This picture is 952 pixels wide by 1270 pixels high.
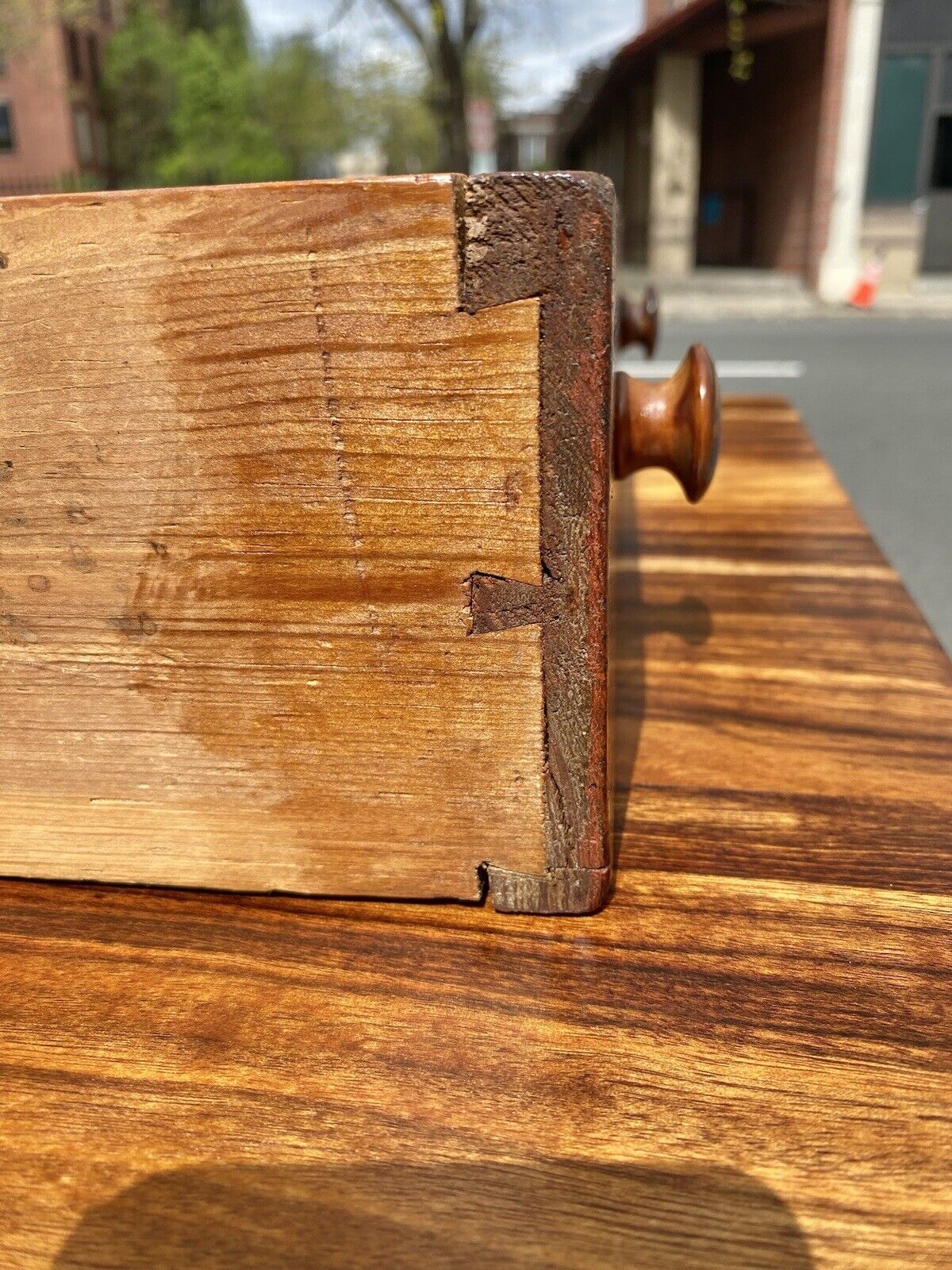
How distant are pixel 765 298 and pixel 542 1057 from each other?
8151 millimetres

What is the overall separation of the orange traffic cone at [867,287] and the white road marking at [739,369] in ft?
11.6

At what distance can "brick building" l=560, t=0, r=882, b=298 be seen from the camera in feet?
24.8

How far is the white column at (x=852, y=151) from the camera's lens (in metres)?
7.29

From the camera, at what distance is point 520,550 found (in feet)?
1.31

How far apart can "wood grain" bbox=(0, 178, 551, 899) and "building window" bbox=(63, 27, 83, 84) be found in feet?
57.2

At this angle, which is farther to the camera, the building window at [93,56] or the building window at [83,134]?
Result: the building window at [93,56]

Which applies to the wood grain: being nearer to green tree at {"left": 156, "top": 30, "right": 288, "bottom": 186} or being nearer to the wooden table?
the wooden table

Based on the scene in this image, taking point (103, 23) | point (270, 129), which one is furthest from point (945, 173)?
point (103, 23)

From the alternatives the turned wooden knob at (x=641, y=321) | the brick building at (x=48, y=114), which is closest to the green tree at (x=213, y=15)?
the brick building at (x=48, y=114)

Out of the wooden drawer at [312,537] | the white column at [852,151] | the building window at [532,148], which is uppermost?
the building window at [532,148]

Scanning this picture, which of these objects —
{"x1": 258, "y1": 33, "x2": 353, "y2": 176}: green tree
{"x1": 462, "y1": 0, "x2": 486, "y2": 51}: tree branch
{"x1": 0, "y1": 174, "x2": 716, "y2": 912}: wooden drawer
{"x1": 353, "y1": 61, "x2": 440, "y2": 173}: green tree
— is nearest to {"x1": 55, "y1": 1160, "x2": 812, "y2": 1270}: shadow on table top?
{"x1": 0, "y1": 174, "x2": 716, "y2": 912}: wooden drawer

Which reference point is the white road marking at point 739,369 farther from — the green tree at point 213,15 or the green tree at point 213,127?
the green tree at point 213,15

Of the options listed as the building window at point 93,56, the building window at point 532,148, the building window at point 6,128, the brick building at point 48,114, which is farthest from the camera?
the building window at point 532,148

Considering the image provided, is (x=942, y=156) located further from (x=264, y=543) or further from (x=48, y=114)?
(x=48, y=114)
